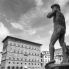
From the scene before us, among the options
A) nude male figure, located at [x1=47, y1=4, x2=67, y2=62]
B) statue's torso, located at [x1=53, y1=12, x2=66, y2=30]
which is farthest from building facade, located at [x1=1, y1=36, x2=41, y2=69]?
statue's torso, located at [x1=53, y1=12, x2=66, y2=30]

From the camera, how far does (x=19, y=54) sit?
162ft

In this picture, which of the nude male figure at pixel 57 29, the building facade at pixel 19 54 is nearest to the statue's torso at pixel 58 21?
the nude male figure at pixel 57 29

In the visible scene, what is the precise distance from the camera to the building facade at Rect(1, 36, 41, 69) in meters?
45.6

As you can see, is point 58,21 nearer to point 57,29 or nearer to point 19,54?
point 57,29

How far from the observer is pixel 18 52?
1930 inches

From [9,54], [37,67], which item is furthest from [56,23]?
[37,67]

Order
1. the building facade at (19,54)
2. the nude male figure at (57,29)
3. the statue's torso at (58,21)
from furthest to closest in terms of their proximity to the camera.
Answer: the building facade at (19,54), the statue's torso at (58,21), the nude male figure at (57,29)

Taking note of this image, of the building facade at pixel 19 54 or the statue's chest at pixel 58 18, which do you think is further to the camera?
the building facade at pixel 19 54

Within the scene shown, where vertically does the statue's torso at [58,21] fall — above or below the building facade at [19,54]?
above

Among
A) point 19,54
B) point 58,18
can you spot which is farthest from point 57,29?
point 19,54

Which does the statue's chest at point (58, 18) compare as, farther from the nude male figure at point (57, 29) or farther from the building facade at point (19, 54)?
the building facade at point (19, 54)

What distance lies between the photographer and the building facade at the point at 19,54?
150ft

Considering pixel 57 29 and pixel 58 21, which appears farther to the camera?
pixel 58 21

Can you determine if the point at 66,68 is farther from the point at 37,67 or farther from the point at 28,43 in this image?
the point at 37,67
